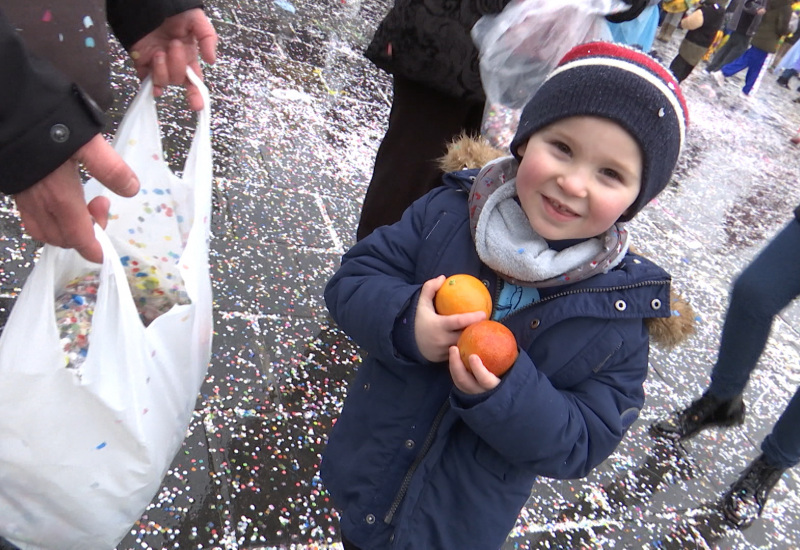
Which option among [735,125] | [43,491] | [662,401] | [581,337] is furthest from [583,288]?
[735,125]

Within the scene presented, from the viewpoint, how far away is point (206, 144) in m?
1.50

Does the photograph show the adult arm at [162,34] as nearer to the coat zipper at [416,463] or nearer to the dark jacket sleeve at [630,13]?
the coat zipper at [416,463]

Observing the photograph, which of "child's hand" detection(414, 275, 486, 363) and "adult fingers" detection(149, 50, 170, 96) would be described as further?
"adult fingers" detection(149, 50, 170, 96)

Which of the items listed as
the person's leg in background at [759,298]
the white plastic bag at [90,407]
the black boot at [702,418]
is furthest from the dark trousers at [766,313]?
the white plastic bag at [90,407]

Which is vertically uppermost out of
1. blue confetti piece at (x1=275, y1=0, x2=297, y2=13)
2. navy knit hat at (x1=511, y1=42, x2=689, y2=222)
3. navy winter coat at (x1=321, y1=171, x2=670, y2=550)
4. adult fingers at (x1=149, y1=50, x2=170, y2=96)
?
navy knit hat at (x1=511, y1=42, x2=689, y2=222)

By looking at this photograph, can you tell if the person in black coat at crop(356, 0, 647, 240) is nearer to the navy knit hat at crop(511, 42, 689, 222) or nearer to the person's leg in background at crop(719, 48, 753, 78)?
the navy knit hat at crop(511, 42, 689, 222)

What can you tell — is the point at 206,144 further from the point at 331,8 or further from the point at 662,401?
the point at 331,8

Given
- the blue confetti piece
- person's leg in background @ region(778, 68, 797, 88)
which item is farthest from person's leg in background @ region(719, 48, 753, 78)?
the blue confetti piece

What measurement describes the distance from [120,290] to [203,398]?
995 mm

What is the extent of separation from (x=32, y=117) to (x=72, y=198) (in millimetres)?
153

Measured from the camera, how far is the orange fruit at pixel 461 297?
1190 mm

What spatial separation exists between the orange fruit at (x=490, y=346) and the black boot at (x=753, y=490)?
183cm

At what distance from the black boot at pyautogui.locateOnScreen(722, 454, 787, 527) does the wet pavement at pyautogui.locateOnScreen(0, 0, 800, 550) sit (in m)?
0.06

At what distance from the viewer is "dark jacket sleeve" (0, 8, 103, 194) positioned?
100cm
